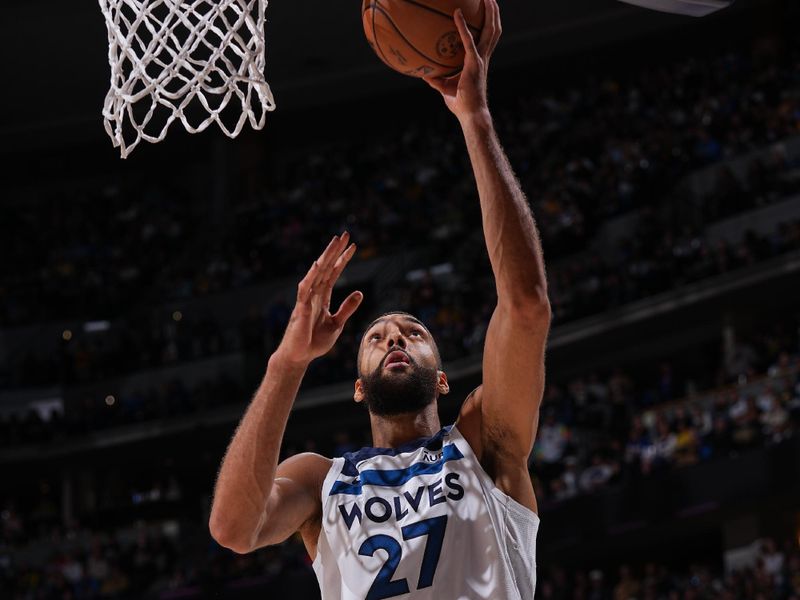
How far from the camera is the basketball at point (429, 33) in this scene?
3.32m

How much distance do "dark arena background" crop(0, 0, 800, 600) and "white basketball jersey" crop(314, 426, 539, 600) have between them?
27.2ft

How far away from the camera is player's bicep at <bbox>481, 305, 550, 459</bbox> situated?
9.99 feet

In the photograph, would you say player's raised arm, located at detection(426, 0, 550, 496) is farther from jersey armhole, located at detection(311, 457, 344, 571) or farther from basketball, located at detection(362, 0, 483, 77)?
jersey armhole, located at detection(311, 457, 344, 571)

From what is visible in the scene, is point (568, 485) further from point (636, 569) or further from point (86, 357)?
point (86, 357)

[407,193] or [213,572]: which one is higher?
[407,193]

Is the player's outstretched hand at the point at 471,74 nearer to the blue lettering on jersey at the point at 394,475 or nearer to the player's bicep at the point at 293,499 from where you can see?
the blue lettering on jersey at the point at 394,475

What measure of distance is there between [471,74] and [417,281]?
Answer: 48.6 feet

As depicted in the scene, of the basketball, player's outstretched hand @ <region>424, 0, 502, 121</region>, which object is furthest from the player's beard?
the basketball

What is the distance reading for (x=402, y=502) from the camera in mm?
3104

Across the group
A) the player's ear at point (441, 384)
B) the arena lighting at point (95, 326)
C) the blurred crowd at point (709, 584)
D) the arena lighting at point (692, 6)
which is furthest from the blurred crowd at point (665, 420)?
the player's ear at point (441, 384)

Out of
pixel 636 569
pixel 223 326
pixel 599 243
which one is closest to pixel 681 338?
pixel 599 243

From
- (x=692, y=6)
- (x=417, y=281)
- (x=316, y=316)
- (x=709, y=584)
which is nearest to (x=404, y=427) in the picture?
(x=316, y=316)

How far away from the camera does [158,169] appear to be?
80.2ft

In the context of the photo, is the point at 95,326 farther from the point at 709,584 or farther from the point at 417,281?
the point at 709,584
